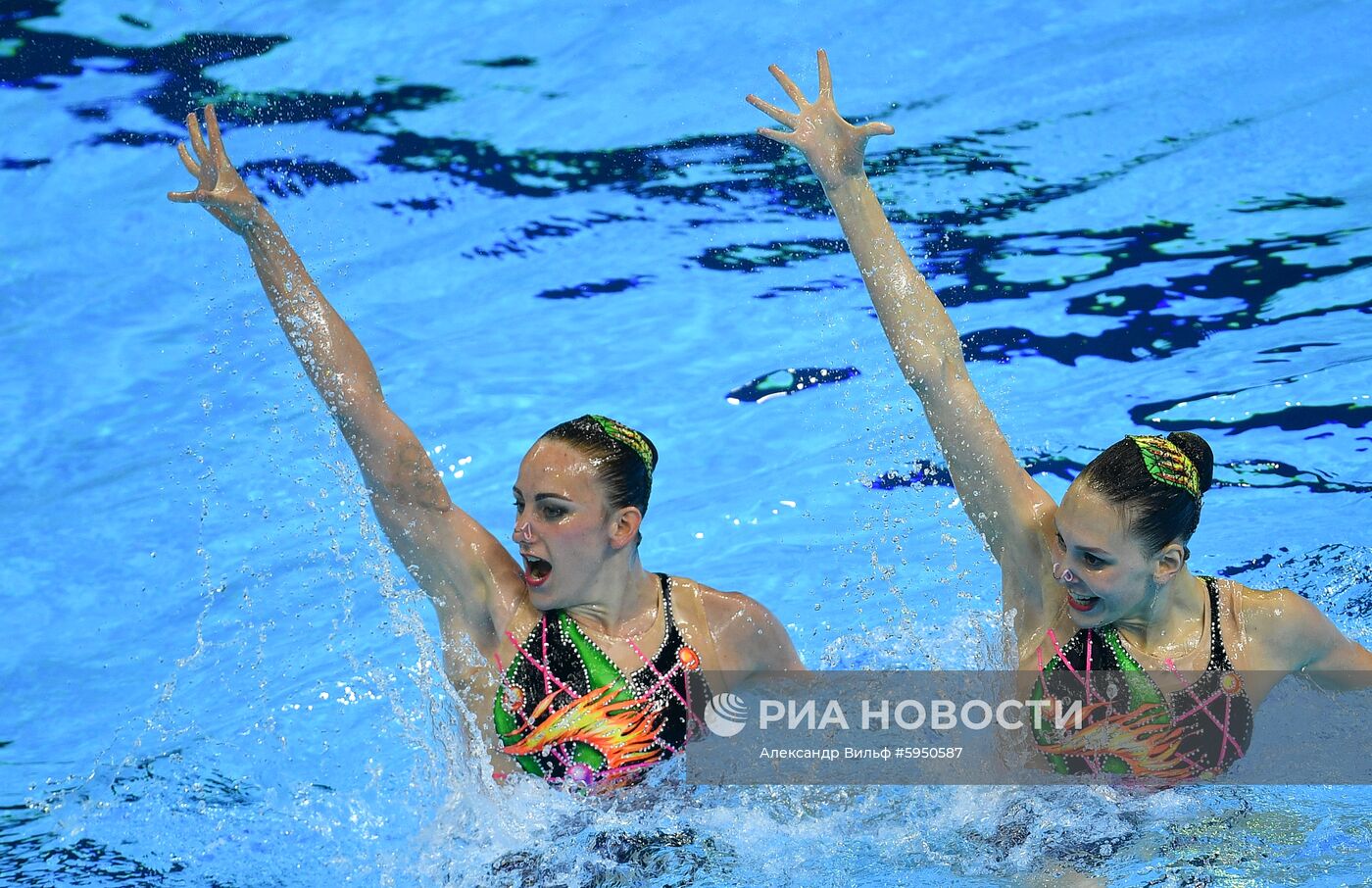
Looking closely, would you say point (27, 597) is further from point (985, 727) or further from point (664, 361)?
point (985, 727)

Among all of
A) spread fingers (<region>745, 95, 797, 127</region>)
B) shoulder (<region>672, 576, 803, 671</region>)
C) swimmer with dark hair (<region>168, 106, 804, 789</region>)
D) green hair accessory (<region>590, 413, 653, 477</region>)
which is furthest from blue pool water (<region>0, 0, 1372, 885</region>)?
spread fingers (<region>745, 95, 797, 127</region>)

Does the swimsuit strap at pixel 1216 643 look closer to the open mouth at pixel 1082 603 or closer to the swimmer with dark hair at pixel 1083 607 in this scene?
the swimmer with dark hair at pixel 1083 607

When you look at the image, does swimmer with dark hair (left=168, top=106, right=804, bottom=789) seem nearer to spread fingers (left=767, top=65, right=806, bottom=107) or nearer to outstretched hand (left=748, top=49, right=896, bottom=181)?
outstretched hand (left=748, top=49, right=896, bottom=181)

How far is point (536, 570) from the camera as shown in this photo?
3350mm

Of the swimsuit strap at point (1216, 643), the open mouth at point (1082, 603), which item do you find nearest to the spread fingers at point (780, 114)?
the open mouth at point (1082, 603)

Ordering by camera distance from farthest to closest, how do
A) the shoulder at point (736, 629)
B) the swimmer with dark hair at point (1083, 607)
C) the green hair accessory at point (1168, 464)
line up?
the shoulder at point (736, 629), the swimmer with dark hair at point (1083, 607), the green hair accessory at point (1168, 464)

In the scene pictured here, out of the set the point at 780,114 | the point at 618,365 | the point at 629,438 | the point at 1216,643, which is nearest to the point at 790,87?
the point at 780,114

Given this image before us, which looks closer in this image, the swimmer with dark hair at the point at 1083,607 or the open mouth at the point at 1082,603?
the open mouth at the point at 1082,603

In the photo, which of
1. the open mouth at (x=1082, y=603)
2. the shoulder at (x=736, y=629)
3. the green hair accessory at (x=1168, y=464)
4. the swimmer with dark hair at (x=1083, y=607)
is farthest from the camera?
the shoulder at (x=736, y=629)

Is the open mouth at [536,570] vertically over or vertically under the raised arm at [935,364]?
under

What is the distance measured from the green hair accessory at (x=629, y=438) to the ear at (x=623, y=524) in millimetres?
109

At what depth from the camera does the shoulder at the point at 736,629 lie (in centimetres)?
355

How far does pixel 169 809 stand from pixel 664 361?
9.72 ft

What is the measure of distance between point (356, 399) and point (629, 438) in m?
0.62
